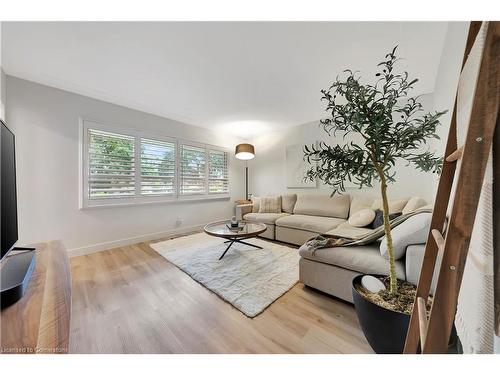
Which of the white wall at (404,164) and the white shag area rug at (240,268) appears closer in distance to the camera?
the white wall at (404,164)

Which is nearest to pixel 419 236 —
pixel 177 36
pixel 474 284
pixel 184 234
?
pixel 474 284

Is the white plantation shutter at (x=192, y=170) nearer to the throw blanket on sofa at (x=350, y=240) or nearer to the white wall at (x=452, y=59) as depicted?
the throw blanket on sofa at (x=350, y=240)

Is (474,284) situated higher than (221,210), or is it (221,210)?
(474,284)

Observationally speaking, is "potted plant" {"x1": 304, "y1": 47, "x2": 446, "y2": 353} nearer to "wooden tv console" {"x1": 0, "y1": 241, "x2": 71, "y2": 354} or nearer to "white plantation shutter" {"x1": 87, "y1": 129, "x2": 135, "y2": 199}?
"wooden tv console" {"x1": 0, "y1": 241, "x2": 71, "y2": 354}

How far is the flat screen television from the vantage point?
847 millimetres

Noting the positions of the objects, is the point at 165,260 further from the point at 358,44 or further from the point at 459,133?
the point at 358,44

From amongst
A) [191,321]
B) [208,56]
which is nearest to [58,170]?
[208,56]

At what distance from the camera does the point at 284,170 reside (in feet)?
14.7

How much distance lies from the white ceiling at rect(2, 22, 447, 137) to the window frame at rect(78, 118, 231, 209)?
1.52ft

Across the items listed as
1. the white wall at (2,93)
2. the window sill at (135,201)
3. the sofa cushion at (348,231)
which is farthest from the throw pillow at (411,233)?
the white wall at (2,93)

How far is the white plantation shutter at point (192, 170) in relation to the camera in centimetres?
388

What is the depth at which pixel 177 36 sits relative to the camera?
1.65 metres

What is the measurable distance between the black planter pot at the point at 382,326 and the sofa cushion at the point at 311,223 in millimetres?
1788
